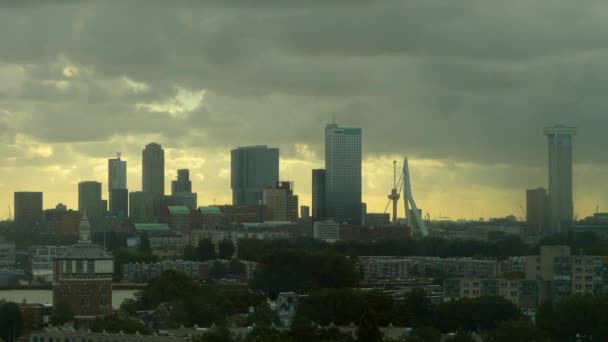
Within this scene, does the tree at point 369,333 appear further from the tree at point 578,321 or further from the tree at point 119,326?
the tree at point 578,321

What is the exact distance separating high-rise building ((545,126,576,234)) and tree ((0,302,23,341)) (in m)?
100

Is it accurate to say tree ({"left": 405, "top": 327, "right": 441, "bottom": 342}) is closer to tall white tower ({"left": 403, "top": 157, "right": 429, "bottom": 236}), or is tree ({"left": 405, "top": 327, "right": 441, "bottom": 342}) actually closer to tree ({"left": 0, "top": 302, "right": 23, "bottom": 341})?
tree ({"left": 0, "top": 302, "right": 23, "bottom": 341})

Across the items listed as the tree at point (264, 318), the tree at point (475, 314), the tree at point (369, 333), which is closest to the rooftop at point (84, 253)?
the tree at point (264, 318)

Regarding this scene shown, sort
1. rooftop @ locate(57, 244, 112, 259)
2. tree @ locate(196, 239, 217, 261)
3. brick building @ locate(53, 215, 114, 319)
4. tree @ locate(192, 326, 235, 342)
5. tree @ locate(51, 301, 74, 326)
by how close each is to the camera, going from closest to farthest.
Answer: tree @ locate(192, 326, 235, 342)
tree @ locate(51, 301, 74, 326)
brick building @ locate(53, 215, 114, 319)
rooftop @ locate(57, 244, 112, 259)
tree @ locate(196, 239, 217, 261)

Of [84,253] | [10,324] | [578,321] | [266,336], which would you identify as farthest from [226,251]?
[266,336]

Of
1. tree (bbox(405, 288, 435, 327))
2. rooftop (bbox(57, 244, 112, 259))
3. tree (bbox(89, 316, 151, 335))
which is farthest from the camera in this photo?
rooftop (bbox(57, 244, 112, 259))

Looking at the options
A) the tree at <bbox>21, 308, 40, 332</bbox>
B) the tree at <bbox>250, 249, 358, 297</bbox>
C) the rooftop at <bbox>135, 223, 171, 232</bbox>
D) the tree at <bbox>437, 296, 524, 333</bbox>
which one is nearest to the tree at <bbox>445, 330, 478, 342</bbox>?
the tree at <bbox>437, 296, 524, 333</bbox>

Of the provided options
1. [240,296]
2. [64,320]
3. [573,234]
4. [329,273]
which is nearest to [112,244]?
[573,234]

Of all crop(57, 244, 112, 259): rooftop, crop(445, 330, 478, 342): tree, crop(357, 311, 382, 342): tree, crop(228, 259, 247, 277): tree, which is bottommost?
crop(445, 330, 478, 342): tree

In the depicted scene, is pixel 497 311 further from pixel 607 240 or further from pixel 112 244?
pixel 112 244

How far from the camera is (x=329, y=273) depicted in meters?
85.0

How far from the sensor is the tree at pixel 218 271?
110m

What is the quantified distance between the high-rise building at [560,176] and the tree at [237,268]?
47836 mm

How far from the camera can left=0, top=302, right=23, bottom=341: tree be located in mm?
55219
